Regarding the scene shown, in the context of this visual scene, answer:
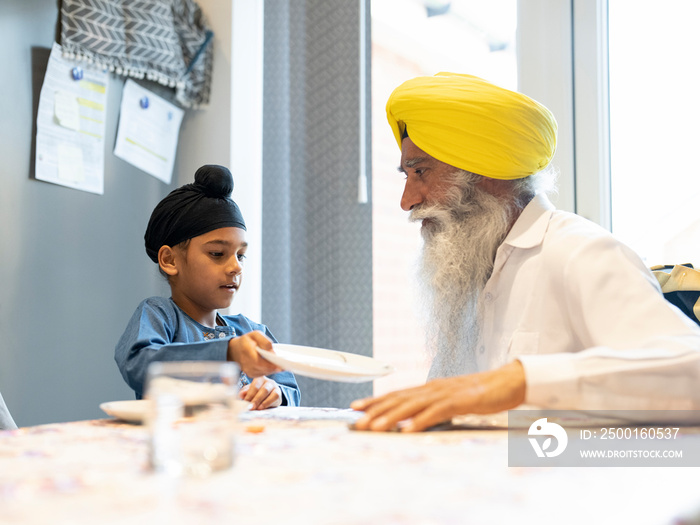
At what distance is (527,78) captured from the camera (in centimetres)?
240

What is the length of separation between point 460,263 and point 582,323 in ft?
1.34

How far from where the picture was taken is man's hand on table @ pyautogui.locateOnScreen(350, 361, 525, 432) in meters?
0.96

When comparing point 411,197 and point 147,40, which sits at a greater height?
point 147,40

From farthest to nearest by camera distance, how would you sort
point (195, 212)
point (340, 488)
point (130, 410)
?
point (195, 212) → point (130, 410) → point (340, 488)

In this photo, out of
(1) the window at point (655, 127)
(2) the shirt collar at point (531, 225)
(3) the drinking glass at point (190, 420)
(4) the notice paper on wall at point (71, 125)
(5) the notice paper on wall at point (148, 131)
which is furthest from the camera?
(5) the notice paper on wall at point (148, 131)

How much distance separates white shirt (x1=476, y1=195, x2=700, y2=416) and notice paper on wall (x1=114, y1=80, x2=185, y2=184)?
1383mm

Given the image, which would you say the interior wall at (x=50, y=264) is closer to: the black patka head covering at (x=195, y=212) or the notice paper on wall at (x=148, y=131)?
the notice paper on wall at (x=148, y=131)

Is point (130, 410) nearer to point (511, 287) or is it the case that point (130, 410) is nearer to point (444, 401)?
point (444, 401)

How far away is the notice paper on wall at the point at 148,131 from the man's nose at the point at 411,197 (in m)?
1.06

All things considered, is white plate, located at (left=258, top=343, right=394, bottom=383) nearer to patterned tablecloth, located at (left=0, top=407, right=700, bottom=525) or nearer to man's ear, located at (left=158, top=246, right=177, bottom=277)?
patterned tablecloth, located at (left=0, top=407, right=700, bottom=525)

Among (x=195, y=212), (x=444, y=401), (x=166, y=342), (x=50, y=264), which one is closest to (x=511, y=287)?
(x=444, y=401)

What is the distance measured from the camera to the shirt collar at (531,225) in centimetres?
150

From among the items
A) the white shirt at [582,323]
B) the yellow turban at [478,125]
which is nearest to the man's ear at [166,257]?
the yellow turban at [478,125]

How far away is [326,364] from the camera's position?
126 cm
